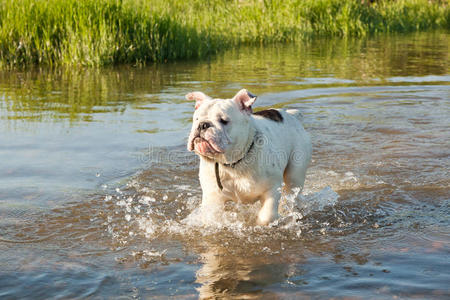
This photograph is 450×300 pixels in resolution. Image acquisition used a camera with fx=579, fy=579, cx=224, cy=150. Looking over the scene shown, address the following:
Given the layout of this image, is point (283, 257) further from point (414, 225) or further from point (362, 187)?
point (362, 187)

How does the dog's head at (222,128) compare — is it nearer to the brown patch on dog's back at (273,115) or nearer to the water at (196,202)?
the brown patch on dog's back at (273,115)

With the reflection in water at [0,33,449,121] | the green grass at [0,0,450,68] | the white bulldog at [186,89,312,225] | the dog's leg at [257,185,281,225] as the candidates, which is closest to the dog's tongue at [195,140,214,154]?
the white bulldog at [186,89,312,225]

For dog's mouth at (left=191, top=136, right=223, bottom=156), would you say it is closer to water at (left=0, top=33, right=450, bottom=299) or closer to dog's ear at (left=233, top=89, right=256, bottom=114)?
dog's ear at (left=233, top=89, right=256, bottom=114)

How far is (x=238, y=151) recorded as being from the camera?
15.4 feet

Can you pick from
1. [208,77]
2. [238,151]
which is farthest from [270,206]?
[208,77]

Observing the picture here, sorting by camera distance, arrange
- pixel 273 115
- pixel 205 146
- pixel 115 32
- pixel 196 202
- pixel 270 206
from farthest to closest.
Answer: pixel 115 32 → pixel 196 202 → pixel 273 115 → pixel 270 206 → pixel 205 146

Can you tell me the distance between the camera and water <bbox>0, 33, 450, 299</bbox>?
4.06 m

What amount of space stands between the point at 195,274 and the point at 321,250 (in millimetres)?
1089

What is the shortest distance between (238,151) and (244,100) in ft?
1.37

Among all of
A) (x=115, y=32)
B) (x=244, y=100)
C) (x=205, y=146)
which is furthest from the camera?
(x=115, y=32)

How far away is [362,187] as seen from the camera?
21.1 ft

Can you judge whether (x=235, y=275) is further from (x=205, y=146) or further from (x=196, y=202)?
(x=196, y=202)

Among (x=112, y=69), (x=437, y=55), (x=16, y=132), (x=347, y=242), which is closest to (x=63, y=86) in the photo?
(x=112, y=69)

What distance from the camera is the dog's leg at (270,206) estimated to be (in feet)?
16.2
